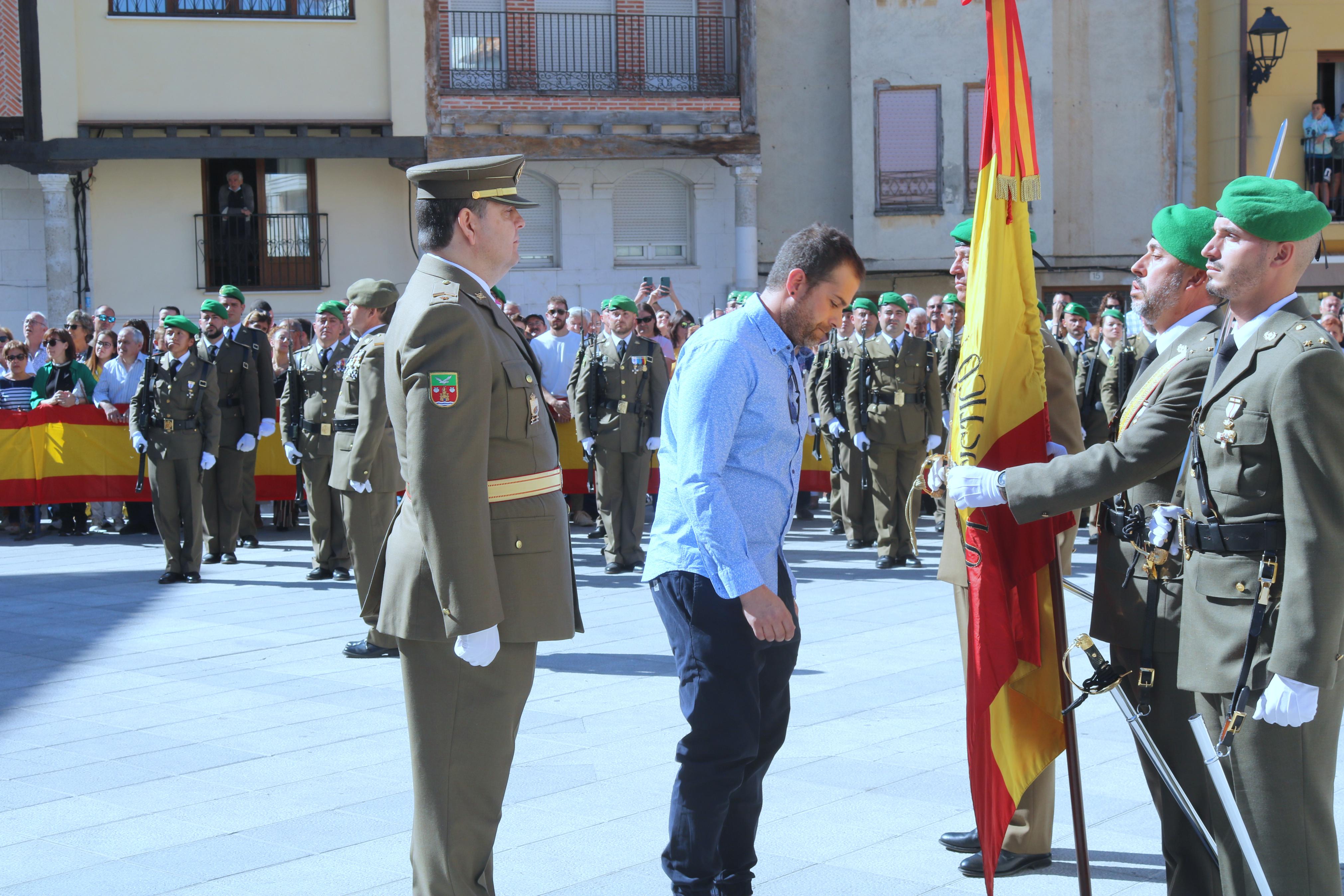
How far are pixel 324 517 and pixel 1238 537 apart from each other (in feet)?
28.3

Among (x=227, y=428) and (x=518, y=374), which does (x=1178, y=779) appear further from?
(x=227, y=428)

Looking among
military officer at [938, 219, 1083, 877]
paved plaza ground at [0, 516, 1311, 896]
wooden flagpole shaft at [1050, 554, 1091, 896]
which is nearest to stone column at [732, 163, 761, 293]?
paved plaza ground at [0, 516, 1311, 896]

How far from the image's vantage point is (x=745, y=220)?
23.0m

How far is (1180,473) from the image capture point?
374 centimetres

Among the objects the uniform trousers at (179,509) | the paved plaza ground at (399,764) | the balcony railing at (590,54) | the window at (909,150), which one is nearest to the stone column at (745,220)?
the balcony railing at (590,54)

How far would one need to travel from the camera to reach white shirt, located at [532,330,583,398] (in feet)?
48.3

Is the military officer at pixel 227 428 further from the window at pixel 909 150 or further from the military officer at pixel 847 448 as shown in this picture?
the window at pixel 909 150

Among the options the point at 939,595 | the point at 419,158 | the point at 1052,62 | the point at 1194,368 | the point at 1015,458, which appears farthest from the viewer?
the point at 1052,62

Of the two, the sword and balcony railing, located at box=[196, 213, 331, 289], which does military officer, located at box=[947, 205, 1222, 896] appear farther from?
balcony railing, located at box=[196, 213, 331, 289]

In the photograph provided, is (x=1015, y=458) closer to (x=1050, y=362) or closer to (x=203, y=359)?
(x=1050, y=362)

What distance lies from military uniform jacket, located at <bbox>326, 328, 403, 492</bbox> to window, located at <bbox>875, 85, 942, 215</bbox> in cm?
1632

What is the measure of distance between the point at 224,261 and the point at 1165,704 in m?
20.1

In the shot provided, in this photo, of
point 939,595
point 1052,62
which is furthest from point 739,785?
point 1052,62

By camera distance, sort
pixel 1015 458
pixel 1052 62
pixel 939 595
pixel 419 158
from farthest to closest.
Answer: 1. pixel 1052 62
2. pixel 419 158
3. pixel 939 595
4. pixel 1015 458
